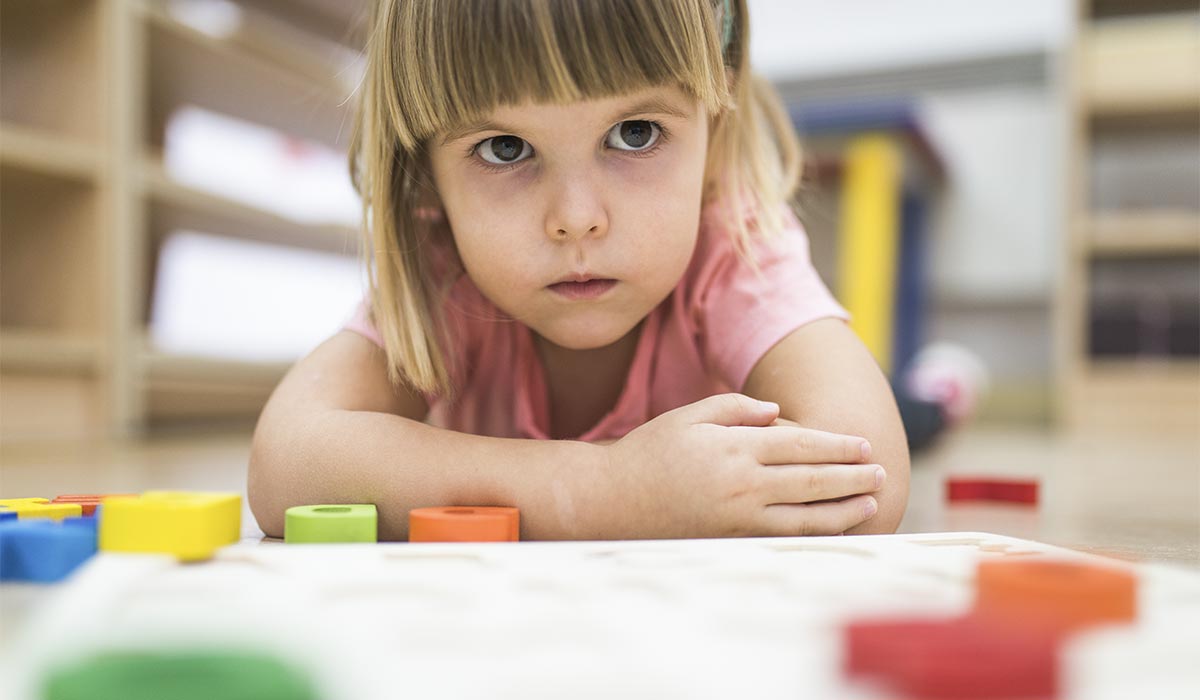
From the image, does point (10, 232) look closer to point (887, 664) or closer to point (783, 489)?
point (783, 489)

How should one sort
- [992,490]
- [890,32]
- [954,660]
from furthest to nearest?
[890,32] → [992,490] → [954,660]

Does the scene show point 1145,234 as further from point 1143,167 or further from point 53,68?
point 53,68

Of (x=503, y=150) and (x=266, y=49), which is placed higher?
(x=266, y=49)

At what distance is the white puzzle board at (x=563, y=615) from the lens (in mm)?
290

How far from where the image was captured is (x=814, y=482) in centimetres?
58

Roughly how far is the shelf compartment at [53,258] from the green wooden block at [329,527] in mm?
1365

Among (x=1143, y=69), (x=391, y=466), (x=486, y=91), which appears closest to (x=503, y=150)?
(x=486, y=91)

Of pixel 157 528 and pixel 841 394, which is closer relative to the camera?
pixel 157 528

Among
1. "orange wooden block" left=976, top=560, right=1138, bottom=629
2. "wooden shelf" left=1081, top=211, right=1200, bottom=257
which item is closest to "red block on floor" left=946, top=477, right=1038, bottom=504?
"orange wooden block" left=976, top=560, right=1138, bottom=629

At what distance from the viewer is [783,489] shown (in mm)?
577

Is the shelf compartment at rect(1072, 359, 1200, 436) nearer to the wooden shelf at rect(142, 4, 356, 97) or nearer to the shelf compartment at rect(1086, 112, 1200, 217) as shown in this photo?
the shelf compartment at rect(1086, 112, 1200, 217)

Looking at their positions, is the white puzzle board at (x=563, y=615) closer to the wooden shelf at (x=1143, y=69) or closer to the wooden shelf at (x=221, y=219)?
the wooden shelf at (x=221, y=219)

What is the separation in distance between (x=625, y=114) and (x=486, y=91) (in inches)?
3.5

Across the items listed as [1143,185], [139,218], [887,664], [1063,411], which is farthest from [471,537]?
[1143,185]
